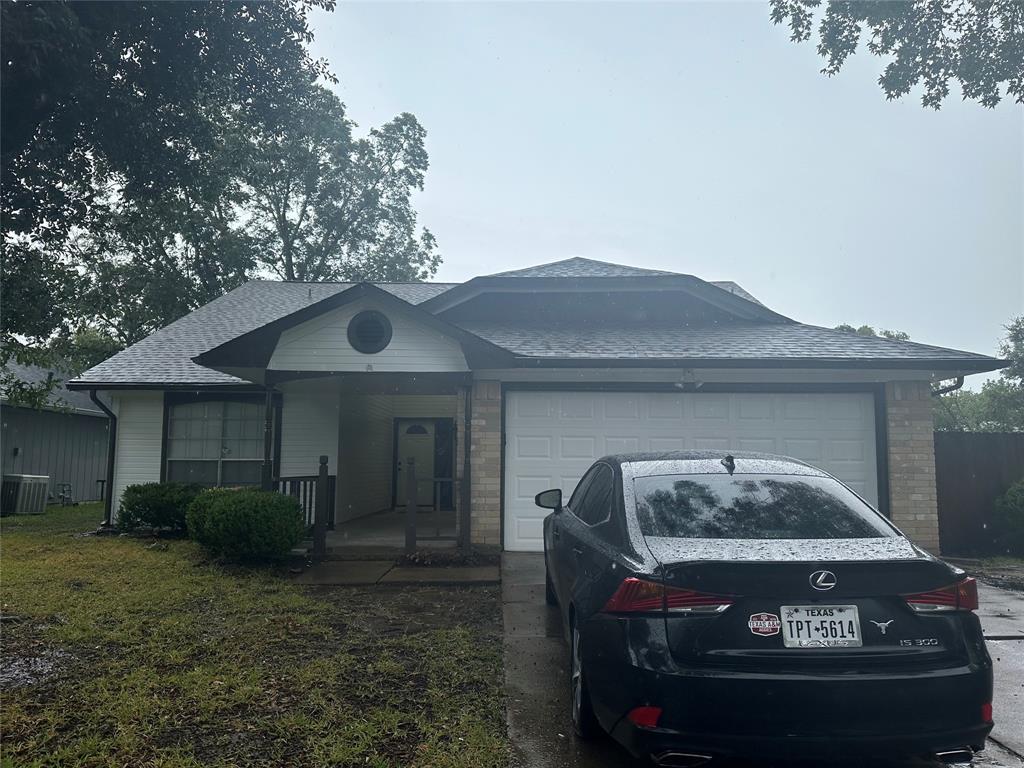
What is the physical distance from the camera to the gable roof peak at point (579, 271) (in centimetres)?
1148

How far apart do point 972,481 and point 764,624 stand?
9192 millimetres

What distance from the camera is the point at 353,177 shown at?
31.1 meters

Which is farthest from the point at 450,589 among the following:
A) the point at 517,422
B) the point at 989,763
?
the point at 989,763

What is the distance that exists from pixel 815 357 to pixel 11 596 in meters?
9.81

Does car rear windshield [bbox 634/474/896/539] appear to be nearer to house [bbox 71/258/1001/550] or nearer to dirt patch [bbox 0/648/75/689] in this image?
dirt patch [bbox 0/648/75/689]

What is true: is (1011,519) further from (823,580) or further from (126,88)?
(126,88)

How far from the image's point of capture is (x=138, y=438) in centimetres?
1214

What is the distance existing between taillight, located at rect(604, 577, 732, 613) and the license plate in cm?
25

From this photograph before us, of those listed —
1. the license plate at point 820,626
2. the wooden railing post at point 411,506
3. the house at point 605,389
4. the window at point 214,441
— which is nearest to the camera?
the license plate at point 820,626

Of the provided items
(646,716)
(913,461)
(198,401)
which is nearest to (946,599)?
(646,716)

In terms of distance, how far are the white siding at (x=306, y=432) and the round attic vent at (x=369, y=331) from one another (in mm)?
2948

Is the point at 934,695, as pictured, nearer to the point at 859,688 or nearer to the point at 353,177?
the point at 859,688

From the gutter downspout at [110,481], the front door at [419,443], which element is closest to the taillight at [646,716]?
the gutter downspout at [110,481]

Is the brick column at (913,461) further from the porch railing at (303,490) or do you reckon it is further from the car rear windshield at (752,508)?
the porch railing at (303,490)
